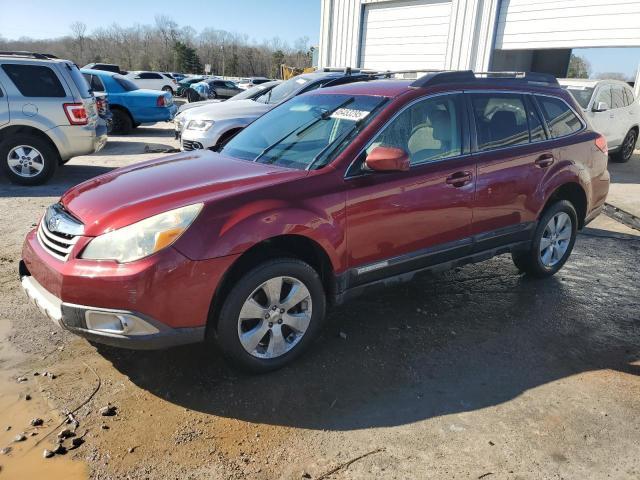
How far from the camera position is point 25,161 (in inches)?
307

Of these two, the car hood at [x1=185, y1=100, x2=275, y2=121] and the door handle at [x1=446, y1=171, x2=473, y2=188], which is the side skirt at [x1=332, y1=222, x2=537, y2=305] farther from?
the car hood at [x1=185, y1=100, x2=275, y2=121]

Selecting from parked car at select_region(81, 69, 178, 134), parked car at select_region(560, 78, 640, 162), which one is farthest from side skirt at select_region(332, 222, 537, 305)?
parked car at select_region(81, 69, 178, 134)

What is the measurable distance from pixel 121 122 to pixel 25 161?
21.3 feet

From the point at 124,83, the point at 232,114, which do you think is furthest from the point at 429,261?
the point at 124,83

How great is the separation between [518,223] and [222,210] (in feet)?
8.88

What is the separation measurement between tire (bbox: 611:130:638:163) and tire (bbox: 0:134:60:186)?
11895 mm

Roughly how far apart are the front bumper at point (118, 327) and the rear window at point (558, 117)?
3.60 meters

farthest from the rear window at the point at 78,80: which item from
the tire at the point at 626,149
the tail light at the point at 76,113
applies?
the tire at the point at 626,149

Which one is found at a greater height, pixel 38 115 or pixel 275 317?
pixel 38 115

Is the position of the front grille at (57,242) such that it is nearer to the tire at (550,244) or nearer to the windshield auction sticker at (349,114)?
the windshield auction sticker at (349,114)

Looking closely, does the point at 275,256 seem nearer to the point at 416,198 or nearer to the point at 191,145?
the point at 416,198

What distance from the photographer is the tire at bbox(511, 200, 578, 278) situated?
4.60 meters

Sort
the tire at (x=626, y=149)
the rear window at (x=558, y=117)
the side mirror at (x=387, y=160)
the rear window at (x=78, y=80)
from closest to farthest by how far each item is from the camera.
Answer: the side mirror at (x=387, y=160), the rear window at (x=558, y=117), the rear window at (x=78, y=80), the tire at (x=626, y=149)

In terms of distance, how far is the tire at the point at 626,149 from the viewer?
11914mm
